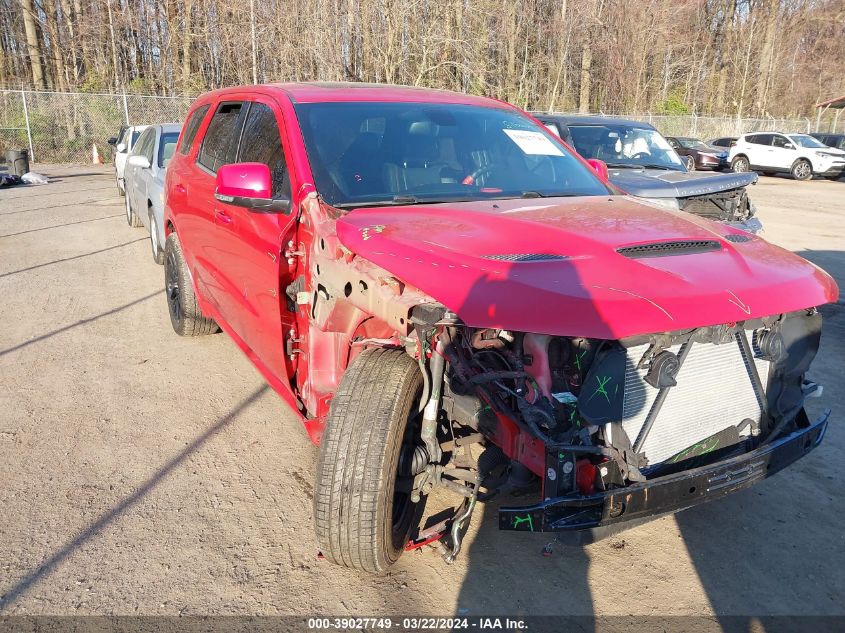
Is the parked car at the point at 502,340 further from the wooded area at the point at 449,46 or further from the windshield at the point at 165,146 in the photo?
the wooded area at the point at 449,46

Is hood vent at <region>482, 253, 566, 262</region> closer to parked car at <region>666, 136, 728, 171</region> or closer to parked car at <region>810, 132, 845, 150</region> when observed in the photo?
parked car at <region>666, 136, 728, 171</region>

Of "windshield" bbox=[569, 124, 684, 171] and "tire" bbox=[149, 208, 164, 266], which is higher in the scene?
"windshield" bbox=[569, 124, 684, 171]

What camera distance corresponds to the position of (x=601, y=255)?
8.57 ft

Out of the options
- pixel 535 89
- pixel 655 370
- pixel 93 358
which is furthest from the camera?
pixel 535 89

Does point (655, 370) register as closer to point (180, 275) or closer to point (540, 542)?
point (540, 542)

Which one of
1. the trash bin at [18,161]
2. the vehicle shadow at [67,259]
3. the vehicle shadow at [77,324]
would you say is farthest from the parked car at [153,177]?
the trash bin at [18,161]

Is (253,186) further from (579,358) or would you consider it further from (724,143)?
(724,143)

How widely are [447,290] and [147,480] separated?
2282mm

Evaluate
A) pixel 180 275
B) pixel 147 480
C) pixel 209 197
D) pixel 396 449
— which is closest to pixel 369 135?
pixel 209 197

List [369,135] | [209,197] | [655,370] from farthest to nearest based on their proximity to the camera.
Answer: [209,197] → [369,135] → [655,370]

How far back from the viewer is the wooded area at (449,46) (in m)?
24.6

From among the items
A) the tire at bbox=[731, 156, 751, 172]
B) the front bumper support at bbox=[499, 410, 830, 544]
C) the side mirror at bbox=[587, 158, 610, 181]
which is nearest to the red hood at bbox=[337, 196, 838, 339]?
the front bumper support at bbox=[499, 410, 830, 544]

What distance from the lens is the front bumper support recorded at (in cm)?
243

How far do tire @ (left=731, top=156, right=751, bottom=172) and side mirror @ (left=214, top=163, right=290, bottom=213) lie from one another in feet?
86.9
